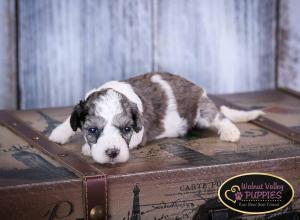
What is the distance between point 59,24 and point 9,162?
42.3 inches

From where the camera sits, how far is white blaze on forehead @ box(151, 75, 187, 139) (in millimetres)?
2576

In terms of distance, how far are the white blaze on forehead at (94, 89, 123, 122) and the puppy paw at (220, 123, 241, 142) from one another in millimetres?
432

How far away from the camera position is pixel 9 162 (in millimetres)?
2197

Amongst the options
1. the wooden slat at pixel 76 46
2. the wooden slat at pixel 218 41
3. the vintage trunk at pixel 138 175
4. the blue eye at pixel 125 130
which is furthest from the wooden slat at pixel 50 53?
the blue eye at pixel 125 130

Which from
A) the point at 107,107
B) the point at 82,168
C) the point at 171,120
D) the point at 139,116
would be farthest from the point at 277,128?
the point at 82,168

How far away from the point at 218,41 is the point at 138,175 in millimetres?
1392

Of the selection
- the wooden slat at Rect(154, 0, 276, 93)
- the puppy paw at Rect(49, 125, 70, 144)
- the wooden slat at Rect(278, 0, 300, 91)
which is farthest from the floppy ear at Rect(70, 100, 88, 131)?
the wooden slat at Rect(278, 0, 300, 91)

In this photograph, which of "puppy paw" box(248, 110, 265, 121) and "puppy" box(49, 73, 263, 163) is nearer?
"puppy" box(49, 73, 263, 163)

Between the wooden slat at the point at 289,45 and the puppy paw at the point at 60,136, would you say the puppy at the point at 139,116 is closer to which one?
the puppy paw at the point at 60,136

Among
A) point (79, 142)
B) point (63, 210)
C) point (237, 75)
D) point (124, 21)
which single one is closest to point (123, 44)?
point (124, 21)

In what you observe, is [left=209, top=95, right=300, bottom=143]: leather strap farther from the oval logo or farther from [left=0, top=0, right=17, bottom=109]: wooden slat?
[left=0, top=0, right=17, bottom=109]: wooden slat

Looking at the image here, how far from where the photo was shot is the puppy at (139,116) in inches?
89.4

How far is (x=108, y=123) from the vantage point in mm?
2275

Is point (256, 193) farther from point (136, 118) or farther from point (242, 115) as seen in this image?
point (242, 115)
